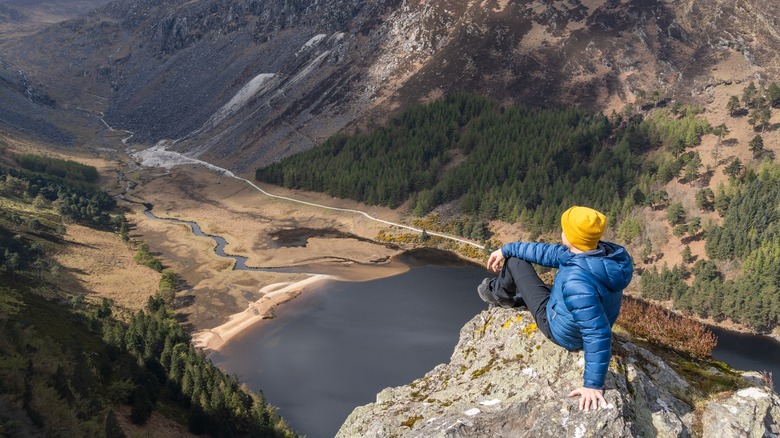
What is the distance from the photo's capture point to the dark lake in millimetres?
49781

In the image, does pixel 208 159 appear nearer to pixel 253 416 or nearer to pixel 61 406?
pixel 253 416

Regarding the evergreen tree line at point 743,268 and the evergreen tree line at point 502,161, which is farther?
the evergreen tree line at point 502,161

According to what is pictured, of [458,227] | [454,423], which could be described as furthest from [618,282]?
[458,227]

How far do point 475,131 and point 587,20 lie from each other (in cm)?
5249

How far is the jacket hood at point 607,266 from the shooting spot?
7309mm

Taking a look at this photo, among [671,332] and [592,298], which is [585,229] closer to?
[592,298]

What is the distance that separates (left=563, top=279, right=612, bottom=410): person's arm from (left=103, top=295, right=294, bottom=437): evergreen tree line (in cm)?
3379

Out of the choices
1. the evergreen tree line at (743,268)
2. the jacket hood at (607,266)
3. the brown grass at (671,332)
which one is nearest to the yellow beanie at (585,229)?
the jacket hood at (607,266)

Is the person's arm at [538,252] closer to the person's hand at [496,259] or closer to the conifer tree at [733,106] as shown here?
the person's hand at [496,259]

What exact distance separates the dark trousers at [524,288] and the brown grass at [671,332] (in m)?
3.24

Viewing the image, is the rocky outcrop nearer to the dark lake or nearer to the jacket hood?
the jacket hood

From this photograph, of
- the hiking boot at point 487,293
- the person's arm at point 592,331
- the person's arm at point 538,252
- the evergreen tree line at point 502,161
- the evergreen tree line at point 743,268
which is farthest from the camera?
the evergreen tree line at point 502,161

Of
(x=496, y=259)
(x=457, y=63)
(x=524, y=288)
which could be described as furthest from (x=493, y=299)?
(x=457, y=63)

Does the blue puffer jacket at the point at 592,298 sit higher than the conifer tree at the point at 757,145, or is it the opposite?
the conifer tree at the point at 757,145
